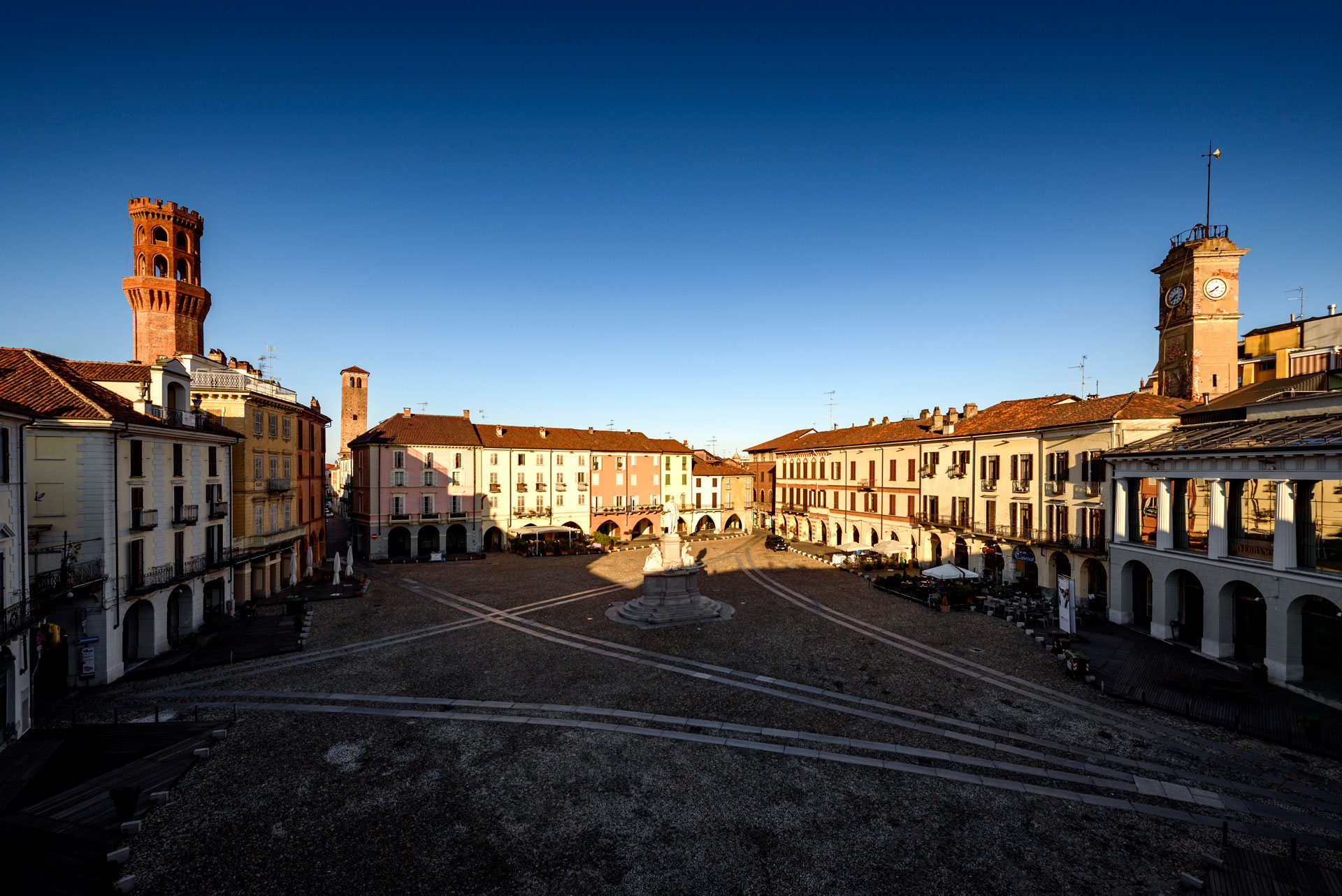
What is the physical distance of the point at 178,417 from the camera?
89.2 ft

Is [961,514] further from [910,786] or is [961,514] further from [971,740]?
[910,786]

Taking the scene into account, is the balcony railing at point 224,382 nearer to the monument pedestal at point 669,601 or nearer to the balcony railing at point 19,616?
the balcony railing at point 19,616

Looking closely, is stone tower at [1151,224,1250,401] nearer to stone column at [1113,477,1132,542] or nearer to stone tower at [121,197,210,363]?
stone column at [1113,477,1132,542]

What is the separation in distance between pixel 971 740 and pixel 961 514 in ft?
98.6

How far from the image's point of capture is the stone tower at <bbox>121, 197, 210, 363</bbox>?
137 feet

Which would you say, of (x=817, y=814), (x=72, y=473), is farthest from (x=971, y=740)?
(x=72, y=473)

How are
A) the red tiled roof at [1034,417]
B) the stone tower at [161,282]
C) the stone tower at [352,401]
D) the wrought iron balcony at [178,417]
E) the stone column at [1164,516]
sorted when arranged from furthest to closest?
1. the stone tower at [352,401]
2. the stone tower at [161,282]
3. the red tiled roof at [1034,417]
4. the stone column at [1164,516]
5. the wrought iron balcony at [178,417]

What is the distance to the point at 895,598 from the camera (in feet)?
118

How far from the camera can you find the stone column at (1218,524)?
76.7 feet

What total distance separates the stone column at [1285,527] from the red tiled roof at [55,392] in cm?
4241

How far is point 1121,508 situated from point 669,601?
23396 millimetres

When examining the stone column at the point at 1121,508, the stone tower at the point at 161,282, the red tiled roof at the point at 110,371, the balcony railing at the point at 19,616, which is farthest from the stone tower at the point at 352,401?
the stone column at the point at 1121,508

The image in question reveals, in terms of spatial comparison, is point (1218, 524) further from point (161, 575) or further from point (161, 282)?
point (161, 282)

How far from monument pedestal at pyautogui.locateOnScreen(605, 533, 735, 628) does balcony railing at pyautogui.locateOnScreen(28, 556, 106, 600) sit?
2072cm
